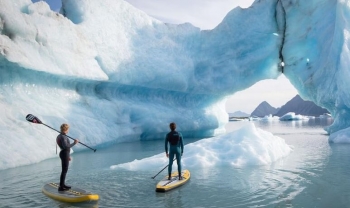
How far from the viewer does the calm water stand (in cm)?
681

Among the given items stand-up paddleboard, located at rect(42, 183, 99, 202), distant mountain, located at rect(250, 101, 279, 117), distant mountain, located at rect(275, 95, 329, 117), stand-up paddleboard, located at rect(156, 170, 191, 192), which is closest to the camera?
stand-up paddleboard, located at rect(42, 183, 99, 202)

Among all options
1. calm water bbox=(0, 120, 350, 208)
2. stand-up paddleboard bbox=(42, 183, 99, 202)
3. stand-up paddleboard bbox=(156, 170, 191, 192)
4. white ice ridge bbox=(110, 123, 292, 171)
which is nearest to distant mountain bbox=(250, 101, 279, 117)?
white ice ridge bbox=(110, 123, 292, 171)

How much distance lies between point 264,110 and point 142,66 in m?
168

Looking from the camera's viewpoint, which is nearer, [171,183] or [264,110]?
[171,183]

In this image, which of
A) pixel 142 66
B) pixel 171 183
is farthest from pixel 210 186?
pixel 142 66

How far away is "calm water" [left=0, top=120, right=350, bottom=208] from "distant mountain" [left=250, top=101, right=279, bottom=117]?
17350 centimetres

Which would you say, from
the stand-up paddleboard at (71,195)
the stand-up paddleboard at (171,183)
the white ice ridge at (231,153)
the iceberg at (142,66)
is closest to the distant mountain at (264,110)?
the iceberg at (142,66)

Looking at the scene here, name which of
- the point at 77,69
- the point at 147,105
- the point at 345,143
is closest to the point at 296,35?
the point at 345,143

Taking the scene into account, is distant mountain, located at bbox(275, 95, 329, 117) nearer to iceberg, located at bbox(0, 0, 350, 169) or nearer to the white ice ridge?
iceberg, located at bbox(0, 0, 350, 169)

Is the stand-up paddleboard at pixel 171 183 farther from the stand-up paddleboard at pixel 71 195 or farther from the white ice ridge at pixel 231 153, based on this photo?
the white ice ridge at pixel 231 153

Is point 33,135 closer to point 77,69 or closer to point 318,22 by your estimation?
point 77,69

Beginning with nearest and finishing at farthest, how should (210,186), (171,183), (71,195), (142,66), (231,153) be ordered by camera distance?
1. (71,195)
2. (171,183)
3. (210,186)
4. (231,153)
5. (142,66)

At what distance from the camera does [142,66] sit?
24.7 metres

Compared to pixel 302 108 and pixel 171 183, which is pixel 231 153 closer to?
pixel 171 183
